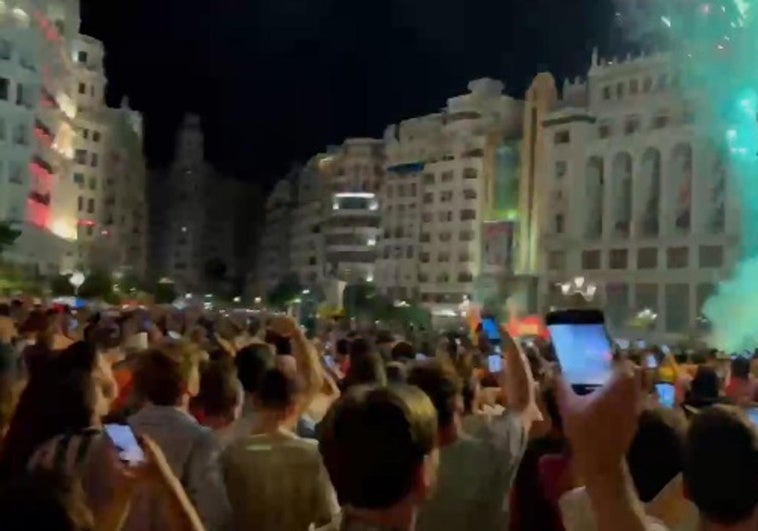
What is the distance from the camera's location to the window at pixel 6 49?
57688mm

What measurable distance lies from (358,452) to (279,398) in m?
2.45

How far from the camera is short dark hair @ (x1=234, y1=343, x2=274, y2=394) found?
254 inches

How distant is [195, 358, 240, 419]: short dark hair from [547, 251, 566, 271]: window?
84.2 metres

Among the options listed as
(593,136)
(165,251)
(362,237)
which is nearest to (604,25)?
(593,136)

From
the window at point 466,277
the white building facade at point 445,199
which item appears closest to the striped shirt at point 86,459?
the white building facade at point 445,199

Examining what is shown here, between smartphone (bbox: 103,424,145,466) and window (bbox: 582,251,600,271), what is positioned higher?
window (bbox: 582,251,600,271)

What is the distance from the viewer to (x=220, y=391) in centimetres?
596

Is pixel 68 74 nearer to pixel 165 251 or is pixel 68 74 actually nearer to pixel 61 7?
pixel 61 7

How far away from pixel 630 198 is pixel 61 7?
43.4m

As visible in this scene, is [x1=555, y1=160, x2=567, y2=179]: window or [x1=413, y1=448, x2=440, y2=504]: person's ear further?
[x1=555, y1=160, x2=567, y2=179]: window

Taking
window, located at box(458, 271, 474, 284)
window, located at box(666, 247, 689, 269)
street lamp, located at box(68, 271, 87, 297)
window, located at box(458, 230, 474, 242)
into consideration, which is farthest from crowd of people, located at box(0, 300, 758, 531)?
window, located at box(458, 230, 474, 242)

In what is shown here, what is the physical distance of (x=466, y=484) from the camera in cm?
483

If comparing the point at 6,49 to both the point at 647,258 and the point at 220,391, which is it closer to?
the point at 647,258

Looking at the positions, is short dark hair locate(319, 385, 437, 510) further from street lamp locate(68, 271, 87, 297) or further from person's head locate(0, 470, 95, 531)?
street lamp locate(68, 271, 87, 297)
